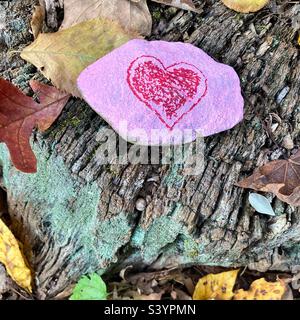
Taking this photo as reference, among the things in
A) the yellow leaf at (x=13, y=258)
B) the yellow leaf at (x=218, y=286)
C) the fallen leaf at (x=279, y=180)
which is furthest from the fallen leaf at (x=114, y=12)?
the yellow leaf at (x=218, y=286)

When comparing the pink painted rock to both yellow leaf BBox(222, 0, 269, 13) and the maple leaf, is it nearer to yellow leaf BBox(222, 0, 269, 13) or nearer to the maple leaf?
the maple leaf

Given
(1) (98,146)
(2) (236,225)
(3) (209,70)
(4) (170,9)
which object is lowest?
(2) (236,225)

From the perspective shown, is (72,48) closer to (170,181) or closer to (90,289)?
(170,181)

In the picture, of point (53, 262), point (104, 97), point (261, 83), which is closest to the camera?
point (104, 97)

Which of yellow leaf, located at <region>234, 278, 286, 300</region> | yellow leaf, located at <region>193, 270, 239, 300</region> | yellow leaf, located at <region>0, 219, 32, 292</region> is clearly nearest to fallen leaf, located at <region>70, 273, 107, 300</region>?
yellow leaf, located at <region>0, 219, 32, 292</region>

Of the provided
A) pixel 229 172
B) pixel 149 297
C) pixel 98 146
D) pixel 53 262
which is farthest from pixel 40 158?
pixel 149 297

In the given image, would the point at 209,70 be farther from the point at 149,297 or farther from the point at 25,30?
the point at 149,297
